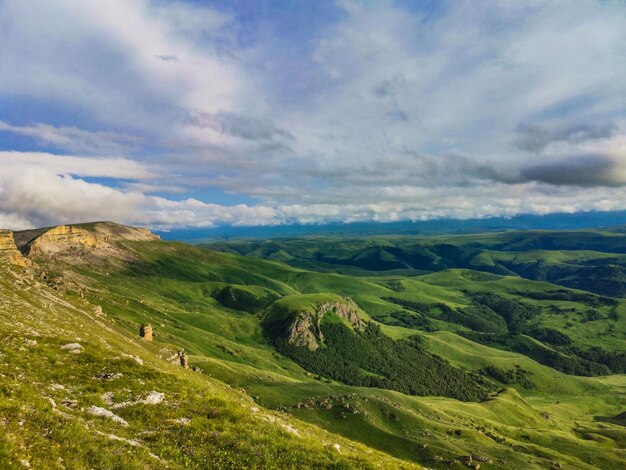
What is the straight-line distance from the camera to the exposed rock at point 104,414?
75.1 ft

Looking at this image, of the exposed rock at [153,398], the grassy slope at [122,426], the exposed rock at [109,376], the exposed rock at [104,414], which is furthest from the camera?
the exposed rock at [109,376]

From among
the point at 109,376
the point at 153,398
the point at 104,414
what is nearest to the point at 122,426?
the point at 104,414

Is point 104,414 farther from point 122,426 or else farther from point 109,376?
point 109,376

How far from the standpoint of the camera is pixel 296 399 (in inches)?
5536

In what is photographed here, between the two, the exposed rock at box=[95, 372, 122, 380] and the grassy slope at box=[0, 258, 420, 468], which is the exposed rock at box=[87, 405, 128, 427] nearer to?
the grassy slope at box=[0, 258, 420, 468]

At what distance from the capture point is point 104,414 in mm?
23234

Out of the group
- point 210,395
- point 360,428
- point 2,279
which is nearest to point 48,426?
point 210,395

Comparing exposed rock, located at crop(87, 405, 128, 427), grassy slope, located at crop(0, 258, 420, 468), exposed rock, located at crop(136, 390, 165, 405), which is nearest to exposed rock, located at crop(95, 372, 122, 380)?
grassy slope, located at crop(0, 258, 420, 468)

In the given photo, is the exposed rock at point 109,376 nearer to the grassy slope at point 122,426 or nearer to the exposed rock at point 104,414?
the grassy slope at point 122,426

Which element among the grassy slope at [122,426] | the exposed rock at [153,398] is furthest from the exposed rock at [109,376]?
the exposed rock at [153,398]

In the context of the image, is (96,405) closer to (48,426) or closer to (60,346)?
(48,426)

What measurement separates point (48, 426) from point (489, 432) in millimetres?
203566

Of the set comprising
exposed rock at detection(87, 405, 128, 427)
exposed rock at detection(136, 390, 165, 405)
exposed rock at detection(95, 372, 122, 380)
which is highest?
exposed rock at detection(87, 405, 128, 427)

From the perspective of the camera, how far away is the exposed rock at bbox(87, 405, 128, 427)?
22.9 m
